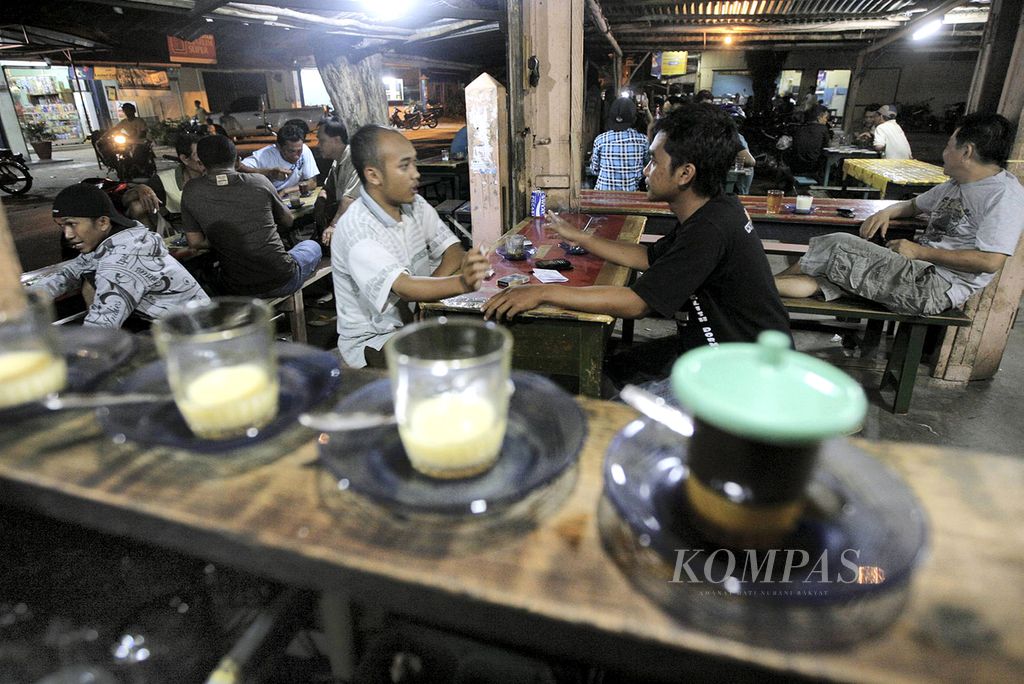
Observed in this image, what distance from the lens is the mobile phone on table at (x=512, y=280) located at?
3.18 meters

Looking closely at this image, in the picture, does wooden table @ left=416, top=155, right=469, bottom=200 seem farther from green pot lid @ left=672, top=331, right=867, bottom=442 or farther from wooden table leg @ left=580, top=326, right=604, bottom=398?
green pot lid @ left=672, top=331, right=867, bottom=442

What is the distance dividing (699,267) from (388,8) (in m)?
4.73

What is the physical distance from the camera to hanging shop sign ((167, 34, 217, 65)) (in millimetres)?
8031

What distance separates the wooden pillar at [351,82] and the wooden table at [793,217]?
3516 millimetres

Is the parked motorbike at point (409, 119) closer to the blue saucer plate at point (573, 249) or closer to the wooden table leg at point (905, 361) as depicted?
the blue saucer plate at point (573, 249)

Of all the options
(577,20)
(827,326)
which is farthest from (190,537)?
(827,326)

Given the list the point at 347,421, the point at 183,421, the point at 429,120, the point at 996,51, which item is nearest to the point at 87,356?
the point at 183,421

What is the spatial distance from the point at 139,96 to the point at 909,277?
29491mm

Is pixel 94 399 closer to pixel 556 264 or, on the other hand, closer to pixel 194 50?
pixel 556 264

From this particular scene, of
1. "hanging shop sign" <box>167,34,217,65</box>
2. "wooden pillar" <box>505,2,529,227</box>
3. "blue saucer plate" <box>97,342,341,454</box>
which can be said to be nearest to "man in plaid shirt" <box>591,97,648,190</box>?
"wooden pillar" <box>505,2,529,227</box>

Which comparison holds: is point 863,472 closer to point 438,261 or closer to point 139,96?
point 438,261

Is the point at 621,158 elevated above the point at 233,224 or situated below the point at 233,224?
above

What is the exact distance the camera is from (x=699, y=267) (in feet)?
8.02

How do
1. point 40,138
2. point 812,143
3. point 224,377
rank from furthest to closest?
point 40,138 → point 812,143 → point 224,377
